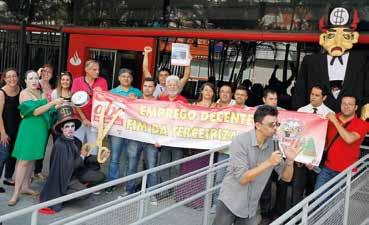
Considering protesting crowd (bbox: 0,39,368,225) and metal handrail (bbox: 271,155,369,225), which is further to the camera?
protesting crowd (bbox: 0,39,368,225)

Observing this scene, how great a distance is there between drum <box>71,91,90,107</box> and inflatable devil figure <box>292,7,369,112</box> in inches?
105

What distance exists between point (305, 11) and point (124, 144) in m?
3.25

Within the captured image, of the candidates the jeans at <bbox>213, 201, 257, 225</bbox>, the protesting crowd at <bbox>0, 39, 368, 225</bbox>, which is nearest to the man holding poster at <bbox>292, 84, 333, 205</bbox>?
the protesting crowd at <bbox>0, 39, 368, 225</bbox>

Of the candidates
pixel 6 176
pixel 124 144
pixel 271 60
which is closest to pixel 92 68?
pixel 124 144

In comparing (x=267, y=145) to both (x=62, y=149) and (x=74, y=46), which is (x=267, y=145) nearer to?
(x=62, y=149)

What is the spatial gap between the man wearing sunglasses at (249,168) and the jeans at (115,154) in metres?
2.39

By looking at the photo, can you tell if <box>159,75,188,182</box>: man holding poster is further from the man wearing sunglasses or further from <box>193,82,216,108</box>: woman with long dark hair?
the man wearing sunglasses

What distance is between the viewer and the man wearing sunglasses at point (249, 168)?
3.48m

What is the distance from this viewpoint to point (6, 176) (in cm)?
614

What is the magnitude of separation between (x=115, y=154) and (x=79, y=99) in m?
0.82

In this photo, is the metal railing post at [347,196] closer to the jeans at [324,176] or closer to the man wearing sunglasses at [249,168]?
the jeans at [324,176]

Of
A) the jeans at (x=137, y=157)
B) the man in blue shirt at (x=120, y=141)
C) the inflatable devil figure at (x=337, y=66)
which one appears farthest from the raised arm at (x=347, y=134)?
the man in blue shirt at (x=120, y=141)

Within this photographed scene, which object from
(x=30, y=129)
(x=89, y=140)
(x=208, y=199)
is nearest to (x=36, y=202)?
(x=30, y=129)

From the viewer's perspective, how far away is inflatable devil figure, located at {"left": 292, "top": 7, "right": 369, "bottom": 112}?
579 cm
